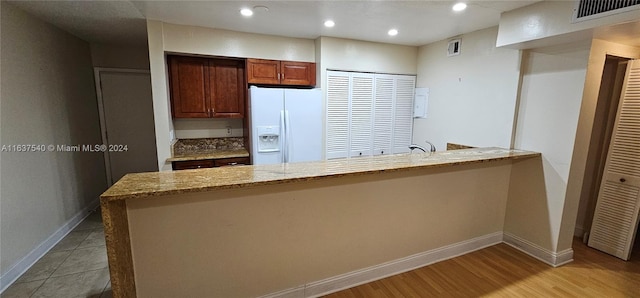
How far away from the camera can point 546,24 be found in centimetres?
217

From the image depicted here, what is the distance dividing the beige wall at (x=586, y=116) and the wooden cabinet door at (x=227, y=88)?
11.4 ft

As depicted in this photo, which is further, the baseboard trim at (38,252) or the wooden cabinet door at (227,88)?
the wooden cabinet door at (227,88)

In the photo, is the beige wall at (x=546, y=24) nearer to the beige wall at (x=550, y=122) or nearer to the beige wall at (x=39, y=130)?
the beige wall at (x=550, y=122)

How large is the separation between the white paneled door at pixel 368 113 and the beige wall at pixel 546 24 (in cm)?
167

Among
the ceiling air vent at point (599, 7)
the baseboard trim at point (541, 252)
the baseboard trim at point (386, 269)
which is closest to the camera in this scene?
the ceiling air vent at point (599, 7)

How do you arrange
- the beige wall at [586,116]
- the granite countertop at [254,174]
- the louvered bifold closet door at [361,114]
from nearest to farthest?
1. the granite countertop at [254,174]
2. the beige wall at [586,116]
3. the louvered bifold closet door at [361,114]

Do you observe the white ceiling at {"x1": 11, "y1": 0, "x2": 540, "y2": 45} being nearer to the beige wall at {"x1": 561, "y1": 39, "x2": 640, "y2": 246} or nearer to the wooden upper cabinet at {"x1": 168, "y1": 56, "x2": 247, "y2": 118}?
the wooden upper cabinet at {"x1": 168, "y1": 56, "x2": 247, "y2": 118}

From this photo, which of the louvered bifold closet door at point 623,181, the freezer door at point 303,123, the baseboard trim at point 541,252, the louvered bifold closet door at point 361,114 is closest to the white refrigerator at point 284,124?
the freezer door at point 303,123

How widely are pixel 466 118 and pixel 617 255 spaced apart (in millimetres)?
1879

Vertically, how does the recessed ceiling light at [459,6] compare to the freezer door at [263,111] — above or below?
above

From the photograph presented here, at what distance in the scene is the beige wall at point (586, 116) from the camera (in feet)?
7.43

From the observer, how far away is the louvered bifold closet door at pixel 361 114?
3.87 metres

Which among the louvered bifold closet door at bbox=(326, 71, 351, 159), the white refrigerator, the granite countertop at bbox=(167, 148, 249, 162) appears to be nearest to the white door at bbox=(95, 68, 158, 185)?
the granite countertop at bbox=(167, 148, 249, 162)

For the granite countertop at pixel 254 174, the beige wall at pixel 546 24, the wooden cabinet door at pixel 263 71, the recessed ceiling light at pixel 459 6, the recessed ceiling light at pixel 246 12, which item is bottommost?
the granite countertop at pixel 254 174
